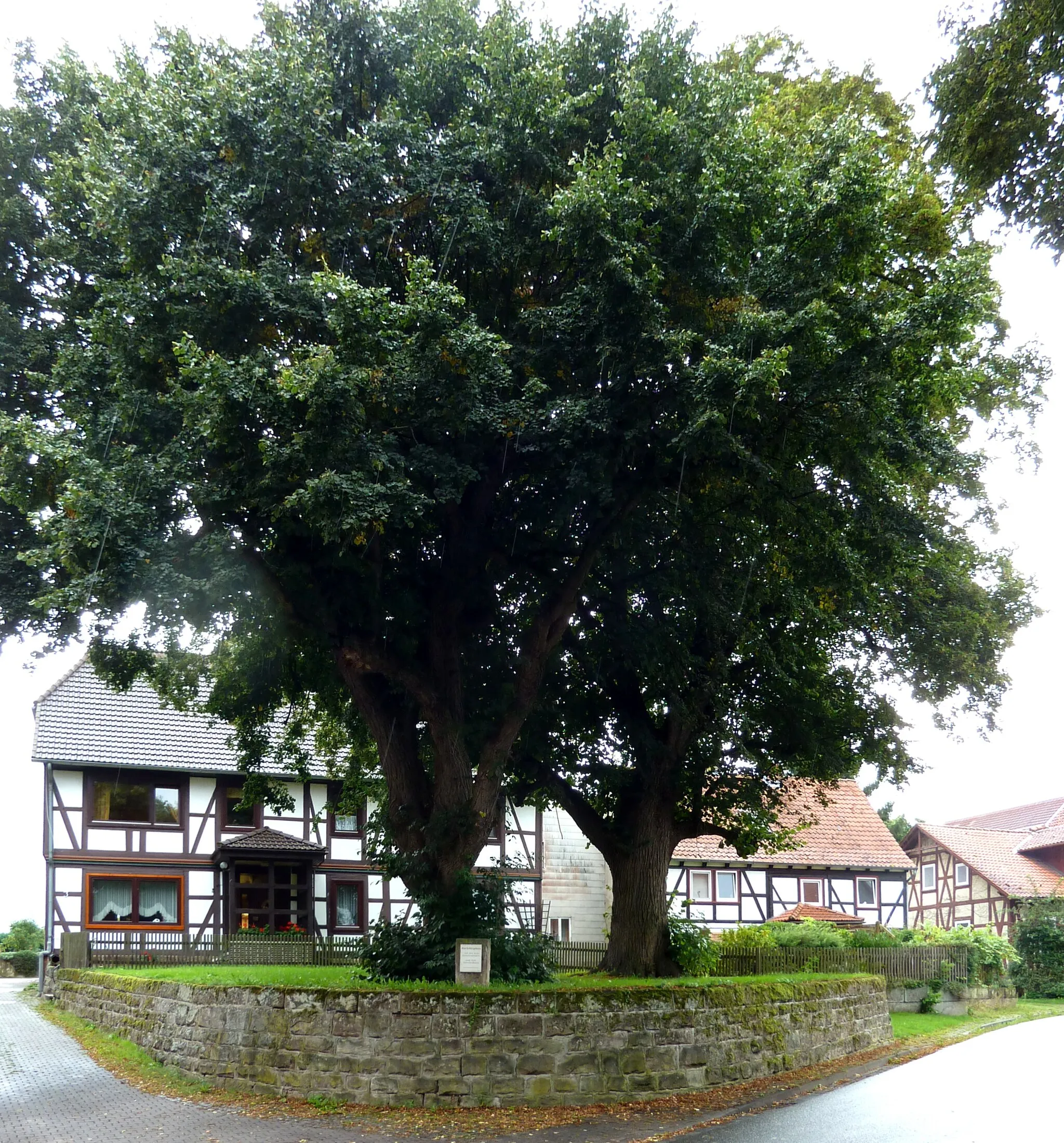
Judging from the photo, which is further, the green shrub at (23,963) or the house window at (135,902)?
the green shrub at (23,963)

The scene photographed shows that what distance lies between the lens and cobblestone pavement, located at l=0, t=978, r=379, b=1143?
1105 centimetres

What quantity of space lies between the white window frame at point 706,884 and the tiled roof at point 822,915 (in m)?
2.05

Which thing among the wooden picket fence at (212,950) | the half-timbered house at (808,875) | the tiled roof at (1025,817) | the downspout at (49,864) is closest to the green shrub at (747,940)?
the wooden picket fence at (212,950)

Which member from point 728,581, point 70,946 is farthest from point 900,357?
point 70,946

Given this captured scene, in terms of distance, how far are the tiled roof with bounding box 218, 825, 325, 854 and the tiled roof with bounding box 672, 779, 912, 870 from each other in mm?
11564

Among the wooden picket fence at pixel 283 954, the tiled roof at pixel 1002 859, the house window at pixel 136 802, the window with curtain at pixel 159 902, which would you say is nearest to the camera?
the wooden picket fence at pixel 283 954

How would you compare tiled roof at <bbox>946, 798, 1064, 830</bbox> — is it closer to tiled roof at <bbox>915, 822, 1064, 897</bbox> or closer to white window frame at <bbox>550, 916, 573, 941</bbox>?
tiled roof at <bbox>915, 822, 1064, 897</bbox>

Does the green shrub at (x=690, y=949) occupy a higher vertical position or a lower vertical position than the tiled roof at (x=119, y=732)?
lower

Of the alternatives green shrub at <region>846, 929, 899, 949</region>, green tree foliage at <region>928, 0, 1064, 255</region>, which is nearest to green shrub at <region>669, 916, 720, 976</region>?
green shrub at <region>846, 929, 899, 949</region>

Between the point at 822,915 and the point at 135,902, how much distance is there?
19929mm

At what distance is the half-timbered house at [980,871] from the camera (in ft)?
150

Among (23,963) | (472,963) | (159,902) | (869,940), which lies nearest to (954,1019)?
(869,940)

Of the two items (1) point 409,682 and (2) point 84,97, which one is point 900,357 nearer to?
(1) point 409,682

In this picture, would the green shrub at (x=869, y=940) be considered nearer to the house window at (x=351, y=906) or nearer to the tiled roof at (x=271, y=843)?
the house window at (x=351, y=906)
